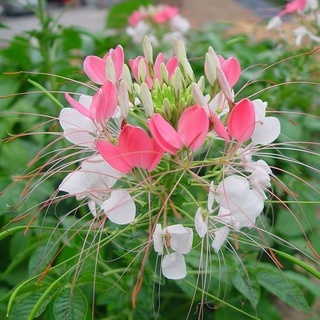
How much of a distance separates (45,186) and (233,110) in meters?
0.50

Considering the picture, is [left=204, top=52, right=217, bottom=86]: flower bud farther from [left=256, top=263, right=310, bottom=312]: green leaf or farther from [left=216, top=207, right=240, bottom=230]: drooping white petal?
[left=256, top=263, right=310, bottom=312]: green leaf

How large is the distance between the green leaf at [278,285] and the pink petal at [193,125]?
1.05 feet

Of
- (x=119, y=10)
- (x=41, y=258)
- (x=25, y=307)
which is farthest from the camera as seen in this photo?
(x=119, y=10)

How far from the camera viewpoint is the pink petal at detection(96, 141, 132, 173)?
0.56 m

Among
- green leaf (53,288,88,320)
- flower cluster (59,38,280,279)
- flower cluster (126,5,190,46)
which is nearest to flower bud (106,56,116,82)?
flower cluster (59,38,280,279)

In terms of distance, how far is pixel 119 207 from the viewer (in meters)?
0.58

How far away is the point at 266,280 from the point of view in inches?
32.9

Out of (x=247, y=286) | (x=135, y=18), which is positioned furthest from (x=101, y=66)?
(x=135, y=18)

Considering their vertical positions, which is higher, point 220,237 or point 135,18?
point 220,237

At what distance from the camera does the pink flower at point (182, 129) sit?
0.54 metres

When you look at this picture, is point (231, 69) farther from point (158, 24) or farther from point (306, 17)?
point (158, 24)

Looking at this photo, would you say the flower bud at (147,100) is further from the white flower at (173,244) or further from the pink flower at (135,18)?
the pink flower at (135,18)

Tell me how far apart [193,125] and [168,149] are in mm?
32

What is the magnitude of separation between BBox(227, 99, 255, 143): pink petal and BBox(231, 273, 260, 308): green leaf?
0.27 m
